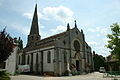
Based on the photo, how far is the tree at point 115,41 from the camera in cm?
2150

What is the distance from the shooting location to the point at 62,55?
122 feet

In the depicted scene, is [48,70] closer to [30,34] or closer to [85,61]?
[85,61]

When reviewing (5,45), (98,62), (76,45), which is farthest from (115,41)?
(98,62)

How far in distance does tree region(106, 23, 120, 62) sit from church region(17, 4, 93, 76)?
52.3 ft

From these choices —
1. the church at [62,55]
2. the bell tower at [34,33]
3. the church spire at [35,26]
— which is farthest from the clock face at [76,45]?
the church spire at [35,26]

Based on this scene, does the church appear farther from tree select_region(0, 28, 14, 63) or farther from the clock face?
tree select_region(0, 28, 14, 63)

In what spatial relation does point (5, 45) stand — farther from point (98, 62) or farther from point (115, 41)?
point (98, 62)

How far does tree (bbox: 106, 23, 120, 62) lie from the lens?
21.5 meters

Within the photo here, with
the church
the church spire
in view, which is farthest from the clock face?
the church spire

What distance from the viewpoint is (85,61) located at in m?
43.7

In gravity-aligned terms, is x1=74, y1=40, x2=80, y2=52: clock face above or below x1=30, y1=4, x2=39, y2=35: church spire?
below

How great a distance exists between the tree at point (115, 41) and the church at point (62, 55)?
1593cm

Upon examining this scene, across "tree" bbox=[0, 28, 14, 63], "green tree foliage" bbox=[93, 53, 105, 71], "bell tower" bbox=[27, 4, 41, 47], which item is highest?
"bell tower" bbox=[27, 4, 41, 47]

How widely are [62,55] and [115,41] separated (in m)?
17.6
